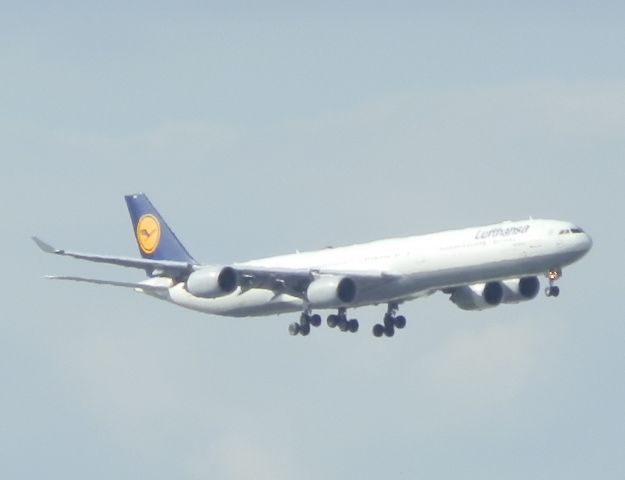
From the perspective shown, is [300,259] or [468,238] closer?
[468,238]

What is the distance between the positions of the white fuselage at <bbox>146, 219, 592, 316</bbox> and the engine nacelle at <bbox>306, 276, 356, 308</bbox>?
50 cm

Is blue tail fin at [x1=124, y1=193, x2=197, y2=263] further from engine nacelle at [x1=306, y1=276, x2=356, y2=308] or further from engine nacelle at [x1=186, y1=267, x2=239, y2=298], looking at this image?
engine nacelle at [x1=306, y1=276, x2=356, y2=308]

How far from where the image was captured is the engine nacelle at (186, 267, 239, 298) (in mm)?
114625

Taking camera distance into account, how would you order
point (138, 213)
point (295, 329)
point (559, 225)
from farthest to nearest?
point (138, 213)
point (295, 329)
point (559, 225)

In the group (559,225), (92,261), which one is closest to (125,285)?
(92,261)

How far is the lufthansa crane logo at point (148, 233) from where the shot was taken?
12838 centimetres

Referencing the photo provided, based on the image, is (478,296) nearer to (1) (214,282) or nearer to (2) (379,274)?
(2) (379,274)

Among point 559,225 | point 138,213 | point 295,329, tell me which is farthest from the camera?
point 138,213

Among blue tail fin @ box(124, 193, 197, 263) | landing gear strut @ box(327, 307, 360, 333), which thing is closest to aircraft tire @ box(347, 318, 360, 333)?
landing gear strut @ box(327, 307, 360, 333)

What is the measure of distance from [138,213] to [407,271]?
22.6 metres

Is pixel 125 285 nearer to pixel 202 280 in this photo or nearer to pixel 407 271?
pixel 202 280

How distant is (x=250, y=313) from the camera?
11969 centimetres

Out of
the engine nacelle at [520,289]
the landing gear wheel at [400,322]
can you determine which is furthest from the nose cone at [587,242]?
the landing gear wheel at [400,322]

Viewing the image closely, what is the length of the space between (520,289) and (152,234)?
20652 millimetres
